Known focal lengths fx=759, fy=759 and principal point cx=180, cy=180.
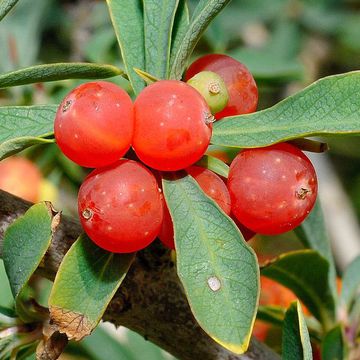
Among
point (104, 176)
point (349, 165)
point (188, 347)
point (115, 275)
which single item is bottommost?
point (349, 165)

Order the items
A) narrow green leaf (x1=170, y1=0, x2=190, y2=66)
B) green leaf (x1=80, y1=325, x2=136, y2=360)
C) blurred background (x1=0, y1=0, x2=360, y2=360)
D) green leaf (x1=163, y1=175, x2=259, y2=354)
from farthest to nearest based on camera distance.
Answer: blurred background (x1=0, y1=0, x2=360, y2=360), green leaf (x1=80, y1=325, x2=136, y2=360), narrow green leaf (x1=170, y1=0, x2=190, y2=66), green leaf (x1=163, y1=175, x2=259, y2=354)

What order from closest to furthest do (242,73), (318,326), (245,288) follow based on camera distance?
(245,288) → (242,73) → (318,326)

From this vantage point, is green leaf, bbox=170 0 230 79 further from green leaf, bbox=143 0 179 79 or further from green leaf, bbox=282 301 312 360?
green leaf, bbox=282 301 312 360

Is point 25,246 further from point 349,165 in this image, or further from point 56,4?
point 349,165

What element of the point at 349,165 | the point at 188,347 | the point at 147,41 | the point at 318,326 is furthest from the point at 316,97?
the point at 349,165

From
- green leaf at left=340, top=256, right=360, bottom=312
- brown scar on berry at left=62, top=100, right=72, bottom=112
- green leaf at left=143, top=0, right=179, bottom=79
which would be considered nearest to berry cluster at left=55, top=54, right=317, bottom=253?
brown scar on berry at left=62, top=100, right=72, bottom=112

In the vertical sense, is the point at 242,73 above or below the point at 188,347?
above
